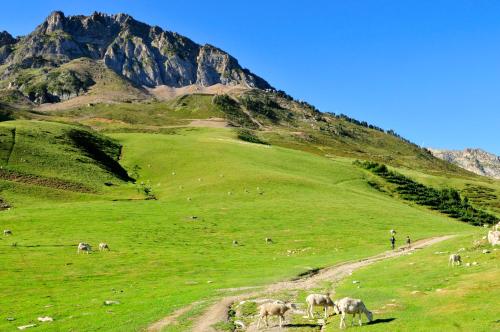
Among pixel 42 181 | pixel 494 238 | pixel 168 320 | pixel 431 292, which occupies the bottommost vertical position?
pixel 168 320

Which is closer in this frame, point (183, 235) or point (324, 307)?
point (324, 307)

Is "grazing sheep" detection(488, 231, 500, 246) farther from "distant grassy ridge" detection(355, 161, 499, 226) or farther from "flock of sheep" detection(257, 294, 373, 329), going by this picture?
"distant grassy ridge" detection(355, 161, 499, 226)

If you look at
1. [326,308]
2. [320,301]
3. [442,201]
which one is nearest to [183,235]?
[326,308]

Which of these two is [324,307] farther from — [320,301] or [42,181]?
[42,181]

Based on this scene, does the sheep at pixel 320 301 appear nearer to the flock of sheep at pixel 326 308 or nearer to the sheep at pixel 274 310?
the flock of sheep at pixel 326 308

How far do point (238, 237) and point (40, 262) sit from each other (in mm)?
32551

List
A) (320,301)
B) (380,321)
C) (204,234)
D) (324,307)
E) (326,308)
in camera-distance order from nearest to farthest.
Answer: (380,321) < (320,301) < (326,308) < (324,307) < (204,234)

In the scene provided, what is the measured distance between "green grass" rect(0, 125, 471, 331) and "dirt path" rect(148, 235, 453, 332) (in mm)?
2169

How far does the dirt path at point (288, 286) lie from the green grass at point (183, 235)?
217 cm

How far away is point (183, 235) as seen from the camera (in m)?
78.2

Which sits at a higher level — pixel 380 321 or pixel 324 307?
pixel 380 321

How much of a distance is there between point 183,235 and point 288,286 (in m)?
36.2

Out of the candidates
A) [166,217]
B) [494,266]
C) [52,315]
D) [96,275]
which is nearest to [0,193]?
[166,217]

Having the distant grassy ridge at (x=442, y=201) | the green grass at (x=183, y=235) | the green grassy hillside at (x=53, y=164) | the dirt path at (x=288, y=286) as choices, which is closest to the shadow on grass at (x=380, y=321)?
the dirt path at (x=288, y=286)
